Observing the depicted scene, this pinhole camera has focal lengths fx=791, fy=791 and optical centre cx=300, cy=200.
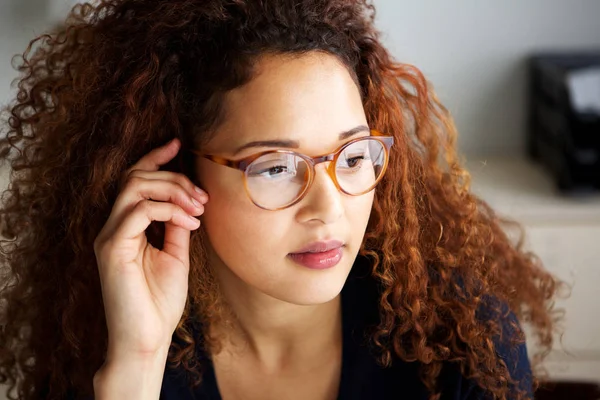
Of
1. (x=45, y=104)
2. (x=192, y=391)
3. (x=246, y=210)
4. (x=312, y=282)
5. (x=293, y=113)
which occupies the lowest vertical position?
(x=192, y=391)

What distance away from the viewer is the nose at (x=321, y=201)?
3.62 feet

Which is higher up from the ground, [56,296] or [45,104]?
[45,104]

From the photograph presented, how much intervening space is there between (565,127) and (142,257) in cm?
128

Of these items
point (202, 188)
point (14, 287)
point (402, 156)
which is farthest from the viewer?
point (14, 287)

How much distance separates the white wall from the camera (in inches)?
89.6

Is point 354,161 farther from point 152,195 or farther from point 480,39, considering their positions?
point 480,39

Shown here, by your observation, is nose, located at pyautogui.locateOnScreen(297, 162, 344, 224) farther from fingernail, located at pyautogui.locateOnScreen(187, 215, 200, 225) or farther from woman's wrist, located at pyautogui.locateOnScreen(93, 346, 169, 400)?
woman's wrist, located at pyautogui.locateOnScreen(93, 346, 169, 400)

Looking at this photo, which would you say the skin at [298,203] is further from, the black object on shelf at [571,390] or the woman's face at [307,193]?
the black object on shelf at [571,390]

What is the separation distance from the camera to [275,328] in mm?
1391

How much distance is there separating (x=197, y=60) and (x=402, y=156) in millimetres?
382

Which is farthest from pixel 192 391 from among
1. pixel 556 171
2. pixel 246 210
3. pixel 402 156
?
pixel 556 171

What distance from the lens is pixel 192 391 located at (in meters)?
1.36

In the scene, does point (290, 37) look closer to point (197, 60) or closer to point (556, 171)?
point (197, 60)

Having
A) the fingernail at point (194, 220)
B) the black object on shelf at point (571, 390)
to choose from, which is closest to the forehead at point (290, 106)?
the fingernail at point (194, 220)
